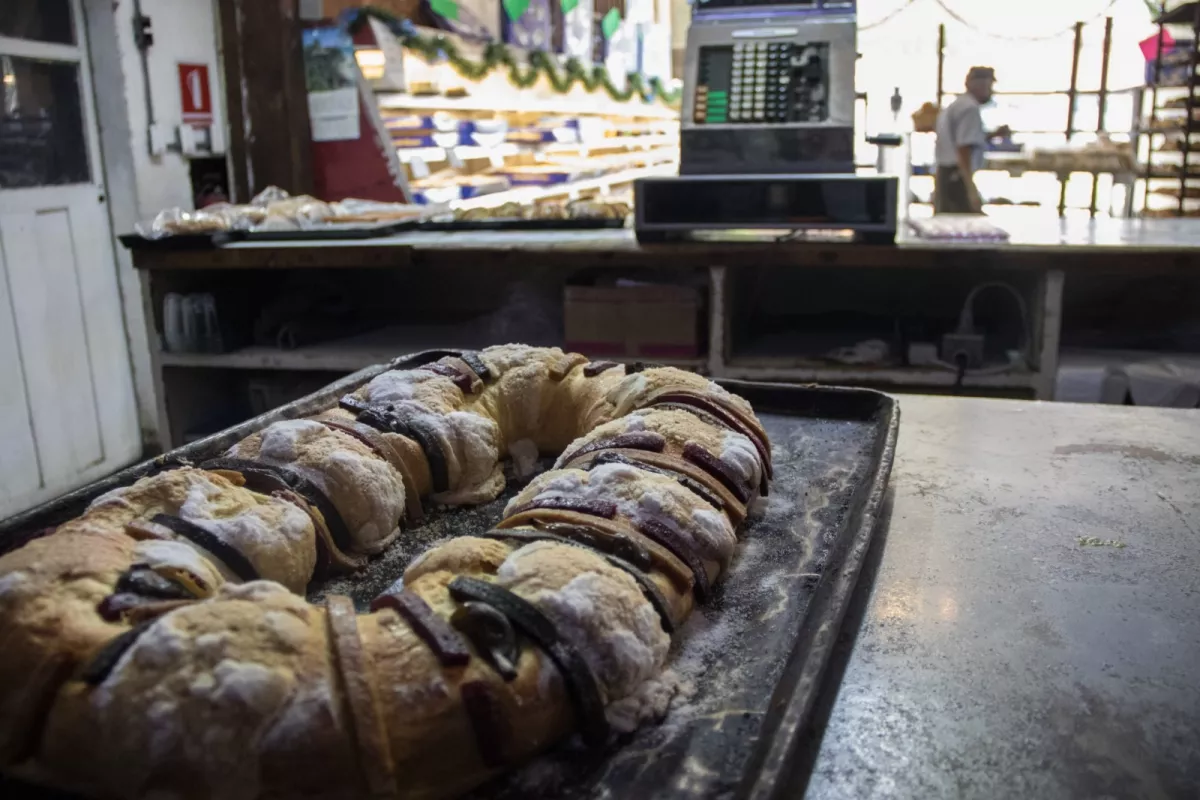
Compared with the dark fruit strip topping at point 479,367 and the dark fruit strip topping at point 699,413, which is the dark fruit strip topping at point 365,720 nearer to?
the dark fruit strip topping at point 699,413

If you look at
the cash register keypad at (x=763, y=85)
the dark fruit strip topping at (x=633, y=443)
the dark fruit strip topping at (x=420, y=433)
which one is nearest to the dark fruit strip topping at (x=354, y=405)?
the dark fruit strip topping at (x=420, y=433)

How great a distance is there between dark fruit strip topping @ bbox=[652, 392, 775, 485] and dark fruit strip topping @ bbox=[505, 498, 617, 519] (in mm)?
317

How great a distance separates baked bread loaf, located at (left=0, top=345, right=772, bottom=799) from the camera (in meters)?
0.71

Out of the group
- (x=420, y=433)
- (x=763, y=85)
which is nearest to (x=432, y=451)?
(x=420, y=433)

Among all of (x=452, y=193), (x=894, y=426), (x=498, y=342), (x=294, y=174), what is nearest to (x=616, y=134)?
(x=452, y=193)

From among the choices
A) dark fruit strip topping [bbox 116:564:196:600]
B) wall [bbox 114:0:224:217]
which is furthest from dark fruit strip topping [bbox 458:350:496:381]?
wall [bbox 114:0:224:217]

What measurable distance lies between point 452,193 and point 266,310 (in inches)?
68.5

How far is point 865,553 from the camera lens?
103 cm

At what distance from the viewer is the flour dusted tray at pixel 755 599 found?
0.76 m

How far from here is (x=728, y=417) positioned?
4.40 ft

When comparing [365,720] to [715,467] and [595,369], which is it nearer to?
[715,467]

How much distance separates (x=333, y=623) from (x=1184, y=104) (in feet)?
22.7

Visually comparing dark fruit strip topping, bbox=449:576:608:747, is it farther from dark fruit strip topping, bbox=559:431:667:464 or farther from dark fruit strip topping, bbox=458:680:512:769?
dark fruit strip topping, bbox=559:431:667:464

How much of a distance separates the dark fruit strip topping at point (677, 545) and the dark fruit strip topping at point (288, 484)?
377 mm
